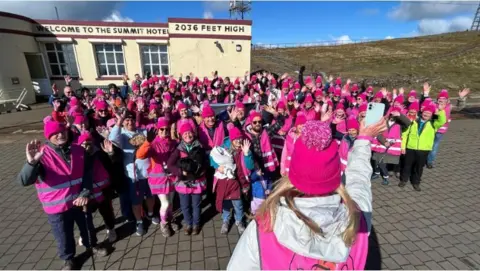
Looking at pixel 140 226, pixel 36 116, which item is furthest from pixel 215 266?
pixel 36 116

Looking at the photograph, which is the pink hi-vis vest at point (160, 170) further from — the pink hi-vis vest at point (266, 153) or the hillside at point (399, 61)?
the hillside at point (399, 61)

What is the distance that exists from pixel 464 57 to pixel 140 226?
161 ft

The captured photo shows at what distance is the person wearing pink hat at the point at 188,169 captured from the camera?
3.70 m

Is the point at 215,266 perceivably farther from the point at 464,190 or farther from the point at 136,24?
the point at 136,24

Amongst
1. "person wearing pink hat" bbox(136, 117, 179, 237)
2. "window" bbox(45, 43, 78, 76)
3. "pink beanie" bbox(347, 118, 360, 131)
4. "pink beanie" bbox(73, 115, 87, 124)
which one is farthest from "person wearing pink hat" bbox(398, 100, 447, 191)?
"window" bbox(45, 43, 78, 76)

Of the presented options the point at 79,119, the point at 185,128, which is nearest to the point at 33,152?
the point at 79,119

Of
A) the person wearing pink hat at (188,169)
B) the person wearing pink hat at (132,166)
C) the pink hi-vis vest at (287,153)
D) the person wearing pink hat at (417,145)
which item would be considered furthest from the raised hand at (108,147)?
the person wearing pink hat at (417,145)

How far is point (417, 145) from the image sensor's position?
5.39m

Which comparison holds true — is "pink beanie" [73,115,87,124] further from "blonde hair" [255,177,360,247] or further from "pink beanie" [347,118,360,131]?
"pink beanie" [347,118,360,131]

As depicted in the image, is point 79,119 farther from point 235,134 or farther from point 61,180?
point 235,134

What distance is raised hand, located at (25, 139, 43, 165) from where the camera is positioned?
8.83 ft

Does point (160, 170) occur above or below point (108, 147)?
below

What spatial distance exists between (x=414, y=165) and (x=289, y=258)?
5.65 meters

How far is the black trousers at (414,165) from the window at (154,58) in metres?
17.1
